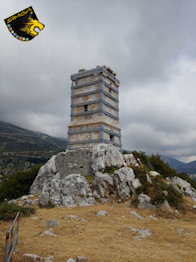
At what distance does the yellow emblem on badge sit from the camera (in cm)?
1155

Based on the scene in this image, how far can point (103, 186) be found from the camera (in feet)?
66.6

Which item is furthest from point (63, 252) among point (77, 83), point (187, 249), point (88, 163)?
point (77, 83)

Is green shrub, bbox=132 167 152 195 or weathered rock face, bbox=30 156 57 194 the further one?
weathered rock face, bbox=30 156 57 194

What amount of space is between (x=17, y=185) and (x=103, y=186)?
45.5ft

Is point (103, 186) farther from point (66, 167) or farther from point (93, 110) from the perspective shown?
point (93, 110)

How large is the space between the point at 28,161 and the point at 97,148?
183m

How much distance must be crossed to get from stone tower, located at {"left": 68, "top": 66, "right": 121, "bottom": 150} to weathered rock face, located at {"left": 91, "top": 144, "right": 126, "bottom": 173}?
2848mm

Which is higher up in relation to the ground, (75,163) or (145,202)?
(75,163)

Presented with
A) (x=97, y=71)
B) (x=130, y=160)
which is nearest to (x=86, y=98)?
(x=97, y=71)

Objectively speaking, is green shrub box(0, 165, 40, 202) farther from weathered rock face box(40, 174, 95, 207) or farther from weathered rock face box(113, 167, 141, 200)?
weathered rock face box(113, 167, 141, 200)

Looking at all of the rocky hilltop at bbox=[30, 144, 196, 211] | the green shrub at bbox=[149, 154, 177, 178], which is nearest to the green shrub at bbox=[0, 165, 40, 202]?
the rocky hilltop at bbox=[30, 144, 196, 211]

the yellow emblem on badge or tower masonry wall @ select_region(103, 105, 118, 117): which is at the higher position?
tower masonry wall @ select_region(103, 105, 118, 117)

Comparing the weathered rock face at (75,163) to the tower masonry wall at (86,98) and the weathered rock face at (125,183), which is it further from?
the tower masonry wall at (86,98)

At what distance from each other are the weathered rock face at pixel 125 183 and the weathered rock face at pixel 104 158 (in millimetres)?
3795
